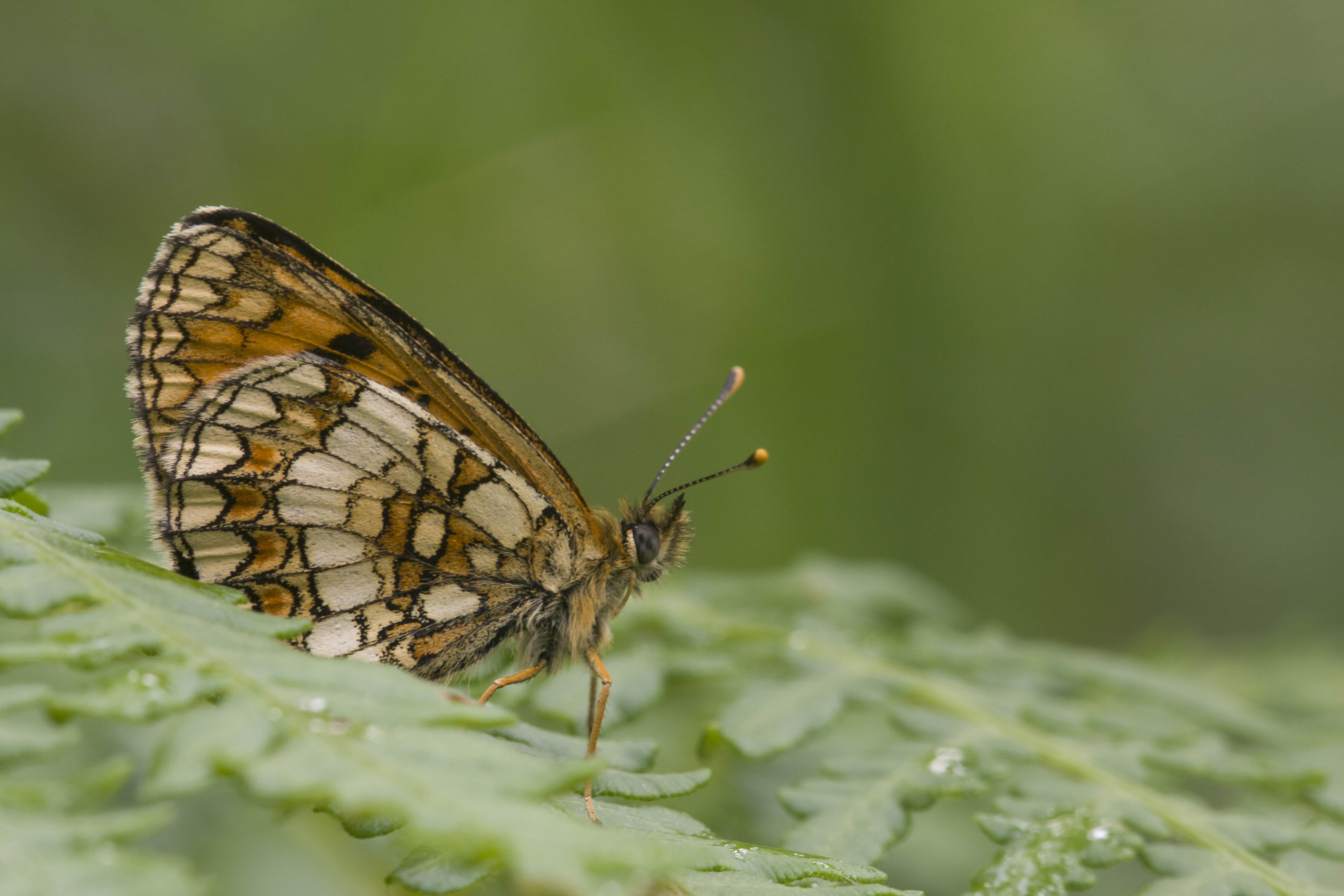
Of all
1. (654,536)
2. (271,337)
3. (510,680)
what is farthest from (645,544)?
(271,337)

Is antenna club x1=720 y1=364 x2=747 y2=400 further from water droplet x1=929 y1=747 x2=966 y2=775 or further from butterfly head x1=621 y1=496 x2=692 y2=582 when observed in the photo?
water droplet x1=929 y1=747 x2=966 y2=775

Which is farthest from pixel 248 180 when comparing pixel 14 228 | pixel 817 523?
pixel 817 523

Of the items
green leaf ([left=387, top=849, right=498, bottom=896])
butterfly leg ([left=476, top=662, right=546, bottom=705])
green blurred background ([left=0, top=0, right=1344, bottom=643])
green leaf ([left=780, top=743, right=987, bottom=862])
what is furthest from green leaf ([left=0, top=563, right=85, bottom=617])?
green blurred background ([left=0, top=0, right=1344, bottom=643])

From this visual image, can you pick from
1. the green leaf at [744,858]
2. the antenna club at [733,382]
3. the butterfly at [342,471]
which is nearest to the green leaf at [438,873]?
the green leaf at [744,858]

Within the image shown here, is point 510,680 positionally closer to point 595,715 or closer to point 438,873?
point 595,715

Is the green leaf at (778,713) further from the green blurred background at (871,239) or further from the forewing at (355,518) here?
the green blurred background at (871,239)

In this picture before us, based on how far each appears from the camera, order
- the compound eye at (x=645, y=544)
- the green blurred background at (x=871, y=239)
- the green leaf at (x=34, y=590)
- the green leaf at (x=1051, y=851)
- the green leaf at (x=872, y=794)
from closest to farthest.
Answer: the green leaf at (x=34, y=590) < the green leaf at (x=1051, y=851) < the green leaf at (x=872, y=794) < the compound eye at (x=645, y=544) < the green blurred background at (x=871, y=239)
